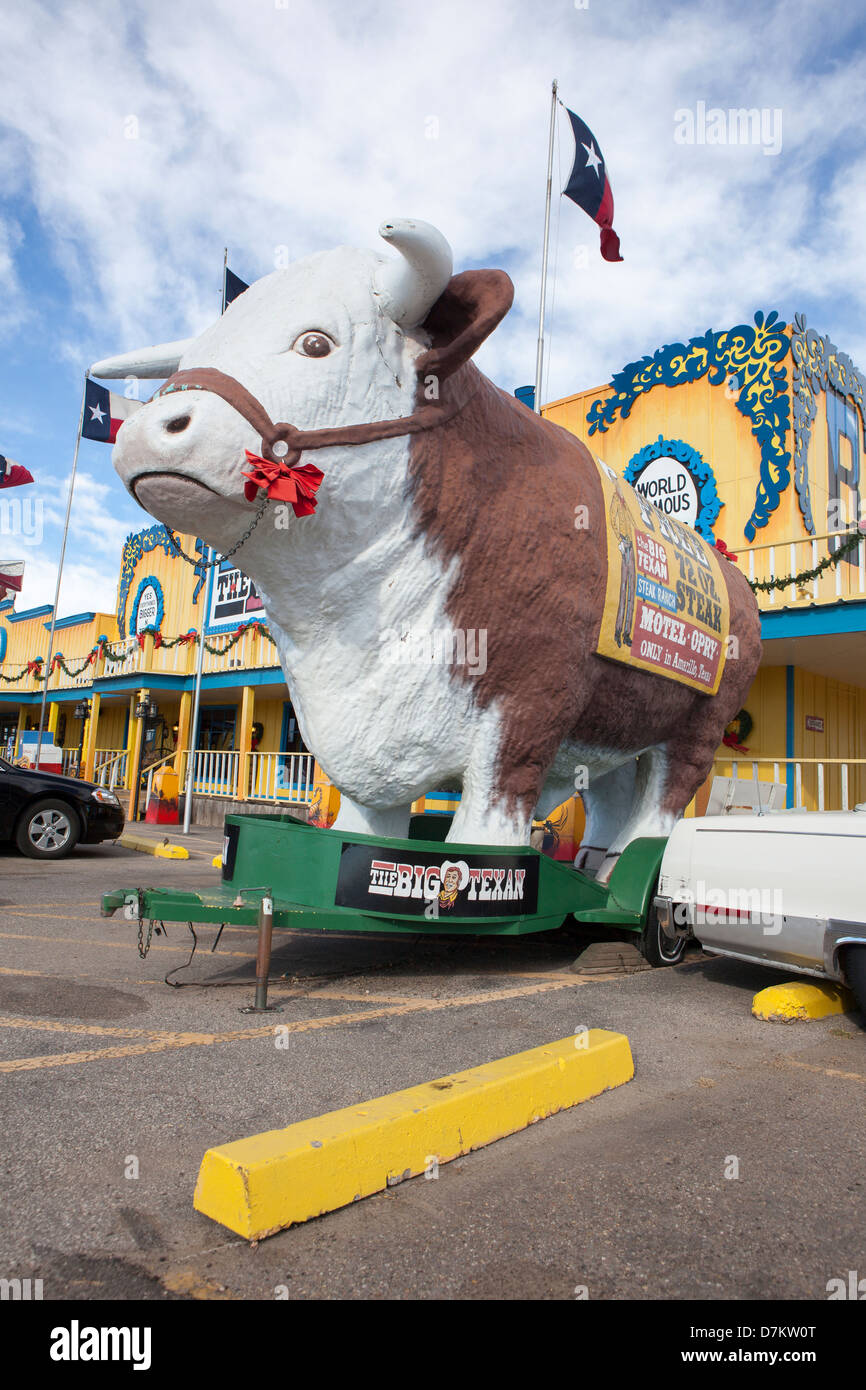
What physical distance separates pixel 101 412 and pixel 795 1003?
15.4 metres

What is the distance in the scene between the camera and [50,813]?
30.0 ft

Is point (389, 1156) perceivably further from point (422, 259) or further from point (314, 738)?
point (422, 259)

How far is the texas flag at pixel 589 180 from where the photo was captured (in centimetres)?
963

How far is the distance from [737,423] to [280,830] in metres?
8.75

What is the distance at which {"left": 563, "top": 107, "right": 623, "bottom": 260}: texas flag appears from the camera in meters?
9.63

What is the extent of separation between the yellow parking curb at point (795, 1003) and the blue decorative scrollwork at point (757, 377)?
7.19m

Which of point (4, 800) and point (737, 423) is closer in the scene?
point (4, 800)

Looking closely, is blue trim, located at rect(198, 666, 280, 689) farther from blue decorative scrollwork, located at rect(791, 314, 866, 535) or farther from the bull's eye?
the bull's eye

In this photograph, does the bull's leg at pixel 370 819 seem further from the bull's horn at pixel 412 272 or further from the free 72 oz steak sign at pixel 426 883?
the bull's horn at pixel 412 272

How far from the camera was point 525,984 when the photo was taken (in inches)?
175

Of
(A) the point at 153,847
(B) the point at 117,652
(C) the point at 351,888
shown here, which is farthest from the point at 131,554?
(C) the point at 351,888

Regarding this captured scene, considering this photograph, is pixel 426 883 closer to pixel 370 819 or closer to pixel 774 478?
pixel 370 819

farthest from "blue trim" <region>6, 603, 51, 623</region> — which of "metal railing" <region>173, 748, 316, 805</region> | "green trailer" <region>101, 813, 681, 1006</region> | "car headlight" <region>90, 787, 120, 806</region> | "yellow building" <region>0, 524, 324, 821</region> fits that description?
"green trailer" <region>101, 813, 681, 1006</region>

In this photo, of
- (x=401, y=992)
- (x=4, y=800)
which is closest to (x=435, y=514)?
(x=401, y=992)
